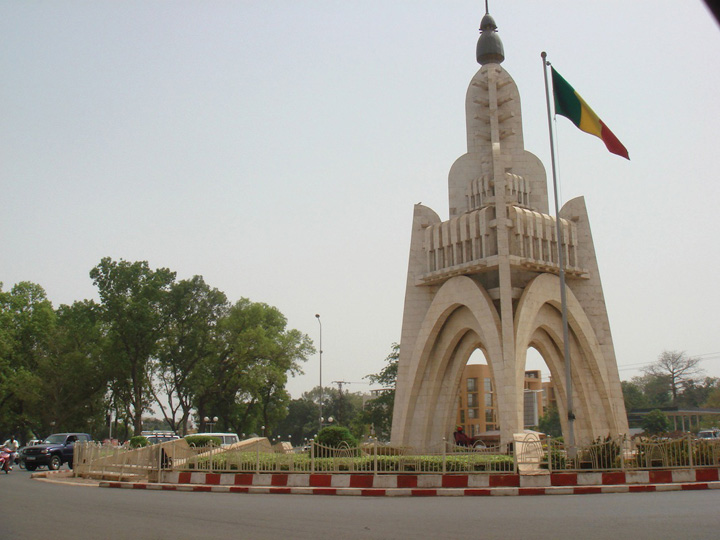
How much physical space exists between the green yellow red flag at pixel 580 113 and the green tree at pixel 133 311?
32068mm

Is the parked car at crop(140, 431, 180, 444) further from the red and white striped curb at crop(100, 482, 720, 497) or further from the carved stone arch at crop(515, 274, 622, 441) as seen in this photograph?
the carved stone arch at crop(515, 274, 622, 441)

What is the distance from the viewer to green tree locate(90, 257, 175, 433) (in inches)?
1766

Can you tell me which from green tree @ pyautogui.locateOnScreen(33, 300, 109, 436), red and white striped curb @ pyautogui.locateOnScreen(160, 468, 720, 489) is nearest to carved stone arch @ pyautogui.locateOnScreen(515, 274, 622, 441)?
red and white striped curb @ pyautogui.locateOnScreen(160, 468, 720, 489)

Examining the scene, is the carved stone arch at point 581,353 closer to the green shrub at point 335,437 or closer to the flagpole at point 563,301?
the flagpole at point 563,301

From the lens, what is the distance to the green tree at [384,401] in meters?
49.4

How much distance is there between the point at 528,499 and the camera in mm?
12602

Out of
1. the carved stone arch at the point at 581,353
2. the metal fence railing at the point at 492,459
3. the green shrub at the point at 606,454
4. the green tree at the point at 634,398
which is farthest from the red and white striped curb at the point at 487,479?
the green tree at the point at 634,398

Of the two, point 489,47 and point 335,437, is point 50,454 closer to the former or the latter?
point 335,437

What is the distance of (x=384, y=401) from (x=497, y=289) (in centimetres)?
2274

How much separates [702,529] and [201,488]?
11.3 metres

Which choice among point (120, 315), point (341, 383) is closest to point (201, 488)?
point (120, 315)

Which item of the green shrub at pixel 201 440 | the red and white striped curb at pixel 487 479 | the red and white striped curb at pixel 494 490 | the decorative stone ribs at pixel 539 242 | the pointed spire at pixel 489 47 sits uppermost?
the pointed spire at pixel 489 47

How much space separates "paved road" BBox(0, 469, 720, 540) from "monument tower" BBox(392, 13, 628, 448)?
14252 millimetres

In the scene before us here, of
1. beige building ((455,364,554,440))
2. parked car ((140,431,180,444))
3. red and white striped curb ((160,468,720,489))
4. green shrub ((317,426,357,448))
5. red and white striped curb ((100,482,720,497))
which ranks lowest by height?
red and white striped curb ((100,482,720,497))
